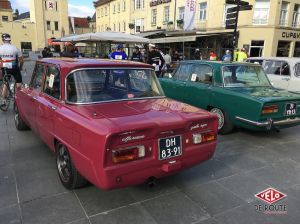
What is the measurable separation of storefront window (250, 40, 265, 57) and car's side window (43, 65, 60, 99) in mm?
20997

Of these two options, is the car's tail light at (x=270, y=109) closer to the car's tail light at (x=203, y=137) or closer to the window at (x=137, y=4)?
the car's tail light at (x=203, y=137)

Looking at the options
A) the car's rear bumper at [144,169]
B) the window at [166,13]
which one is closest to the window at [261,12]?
the window at [166,13]

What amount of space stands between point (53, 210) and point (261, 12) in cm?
2284

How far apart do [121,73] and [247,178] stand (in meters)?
2.34

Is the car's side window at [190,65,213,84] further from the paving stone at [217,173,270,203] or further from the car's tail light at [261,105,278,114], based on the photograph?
the paving stone at [217,173,270,203]

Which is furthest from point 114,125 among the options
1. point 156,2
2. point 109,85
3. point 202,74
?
point 156,2

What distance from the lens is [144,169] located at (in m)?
2.95

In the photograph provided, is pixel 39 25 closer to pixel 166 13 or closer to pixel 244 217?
pixel 166 13

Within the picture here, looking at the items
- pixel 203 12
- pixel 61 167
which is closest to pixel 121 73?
pixel 61 167

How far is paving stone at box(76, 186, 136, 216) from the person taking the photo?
3.16 meters

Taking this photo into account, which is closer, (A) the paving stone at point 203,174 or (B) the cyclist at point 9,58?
(A) the paving stone at point 203,174

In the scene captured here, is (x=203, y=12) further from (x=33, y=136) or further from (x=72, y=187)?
(x=72, y=187)

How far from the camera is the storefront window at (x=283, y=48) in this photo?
2275cm

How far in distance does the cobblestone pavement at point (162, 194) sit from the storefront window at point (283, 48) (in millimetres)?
20246
